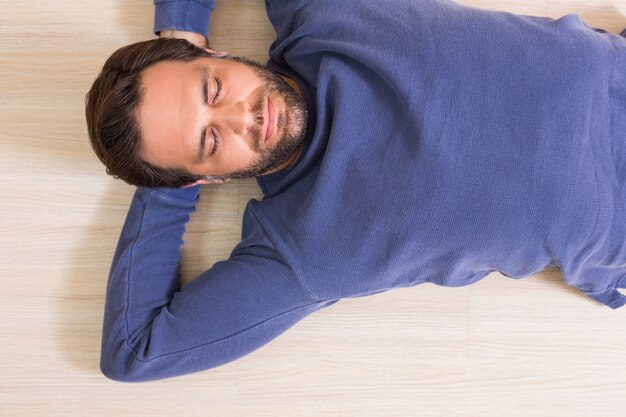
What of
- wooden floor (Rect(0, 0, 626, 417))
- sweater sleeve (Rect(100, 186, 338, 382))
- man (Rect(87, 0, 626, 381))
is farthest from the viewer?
wooden floor (Rect(0, 0, 626, 417))

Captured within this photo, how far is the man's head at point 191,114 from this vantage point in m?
0.92

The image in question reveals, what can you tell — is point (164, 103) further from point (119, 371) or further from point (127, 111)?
point (119, 371)

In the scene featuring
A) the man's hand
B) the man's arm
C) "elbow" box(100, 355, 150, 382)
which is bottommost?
"elbow" box(100, 355, 150, 382)

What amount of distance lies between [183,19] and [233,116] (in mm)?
301

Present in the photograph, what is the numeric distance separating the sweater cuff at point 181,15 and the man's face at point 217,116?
163 mm

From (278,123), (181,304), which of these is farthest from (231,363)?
(278,123)

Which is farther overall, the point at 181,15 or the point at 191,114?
the point at 181,15

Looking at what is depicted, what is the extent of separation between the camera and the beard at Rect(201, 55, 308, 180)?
0.94m

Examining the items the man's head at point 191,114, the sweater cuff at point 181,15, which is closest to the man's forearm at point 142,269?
the man's head at point 191,114

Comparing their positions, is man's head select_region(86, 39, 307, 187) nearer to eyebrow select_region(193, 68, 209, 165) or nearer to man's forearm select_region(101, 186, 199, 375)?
eyebrow select_region(193, 68, 209, 165)

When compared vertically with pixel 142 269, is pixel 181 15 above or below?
above

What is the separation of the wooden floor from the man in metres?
0.15

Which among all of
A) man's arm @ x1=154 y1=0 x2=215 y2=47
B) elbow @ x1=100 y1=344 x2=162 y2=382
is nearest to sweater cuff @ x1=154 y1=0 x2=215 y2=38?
man's arm @ x1=154 y1=0 x2=215 y2=47

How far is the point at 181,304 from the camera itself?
1.03 m
